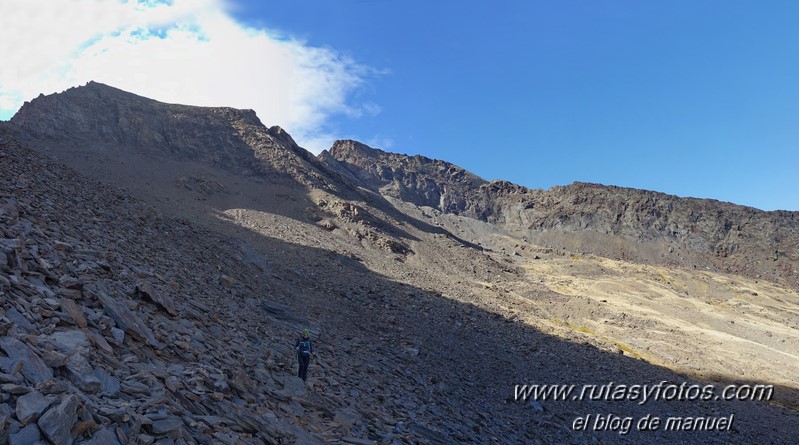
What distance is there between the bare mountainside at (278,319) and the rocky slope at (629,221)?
58999 mm

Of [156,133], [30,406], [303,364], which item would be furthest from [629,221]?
[30,406]

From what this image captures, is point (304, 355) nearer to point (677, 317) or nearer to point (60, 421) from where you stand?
point (60, 421)

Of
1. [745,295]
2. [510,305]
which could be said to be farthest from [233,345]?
[745,295]

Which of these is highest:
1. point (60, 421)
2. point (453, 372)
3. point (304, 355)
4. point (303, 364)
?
point (60, 421)

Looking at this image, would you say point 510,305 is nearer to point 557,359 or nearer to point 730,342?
point 557,359

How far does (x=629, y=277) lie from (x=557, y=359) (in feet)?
191

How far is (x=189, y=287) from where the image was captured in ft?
47.4

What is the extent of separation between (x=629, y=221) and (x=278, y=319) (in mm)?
138172

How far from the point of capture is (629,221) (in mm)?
134375

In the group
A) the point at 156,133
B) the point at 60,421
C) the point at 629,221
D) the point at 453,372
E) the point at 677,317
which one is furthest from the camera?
the point at 629,221

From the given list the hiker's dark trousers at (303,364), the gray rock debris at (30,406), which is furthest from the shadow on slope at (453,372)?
the gray rock debris at (30,406)

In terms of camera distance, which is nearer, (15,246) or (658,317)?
(15,246)

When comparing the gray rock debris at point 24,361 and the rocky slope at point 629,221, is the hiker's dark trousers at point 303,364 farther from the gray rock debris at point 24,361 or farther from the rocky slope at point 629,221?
the rocky slope at point 629,221

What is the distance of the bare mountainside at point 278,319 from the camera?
7363 mm
